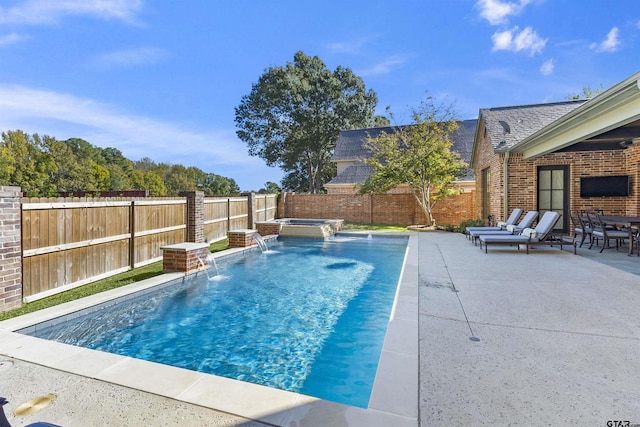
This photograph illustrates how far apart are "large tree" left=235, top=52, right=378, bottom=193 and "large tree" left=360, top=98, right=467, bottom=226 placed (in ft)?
53.6

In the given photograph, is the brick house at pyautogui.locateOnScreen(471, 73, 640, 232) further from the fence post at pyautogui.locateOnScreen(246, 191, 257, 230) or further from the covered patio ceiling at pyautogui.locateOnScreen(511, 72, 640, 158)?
the fence post at pyautogui.locateOnScreen(246, 191, 257, 230)

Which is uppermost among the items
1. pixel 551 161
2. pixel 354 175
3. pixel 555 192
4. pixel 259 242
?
pixel 354 175

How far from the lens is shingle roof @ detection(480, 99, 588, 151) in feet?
40.5

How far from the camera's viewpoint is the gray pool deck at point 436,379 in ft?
7.41

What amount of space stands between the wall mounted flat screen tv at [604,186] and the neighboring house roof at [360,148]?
1098cm

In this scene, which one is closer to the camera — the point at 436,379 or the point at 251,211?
the point at 436,379

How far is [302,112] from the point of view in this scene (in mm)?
Result: 32906

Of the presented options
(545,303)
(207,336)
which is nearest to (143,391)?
(207,336)

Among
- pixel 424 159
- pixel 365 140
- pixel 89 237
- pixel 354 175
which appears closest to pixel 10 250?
pixel 89 237

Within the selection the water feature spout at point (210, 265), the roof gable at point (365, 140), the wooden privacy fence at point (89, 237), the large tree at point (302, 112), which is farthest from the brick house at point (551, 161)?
the large tree at point (302, 112)

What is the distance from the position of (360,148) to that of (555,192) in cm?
1758

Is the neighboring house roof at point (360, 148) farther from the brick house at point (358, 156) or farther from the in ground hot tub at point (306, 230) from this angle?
the in ground hot tub at point (306, 230)

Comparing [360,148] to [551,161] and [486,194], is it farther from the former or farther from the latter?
[551,161]

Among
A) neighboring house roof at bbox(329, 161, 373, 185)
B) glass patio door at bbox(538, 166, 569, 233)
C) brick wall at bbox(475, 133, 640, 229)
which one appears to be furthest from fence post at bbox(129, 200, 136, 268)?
neighboring house roof at bbox(329, 161, 373, 185)
